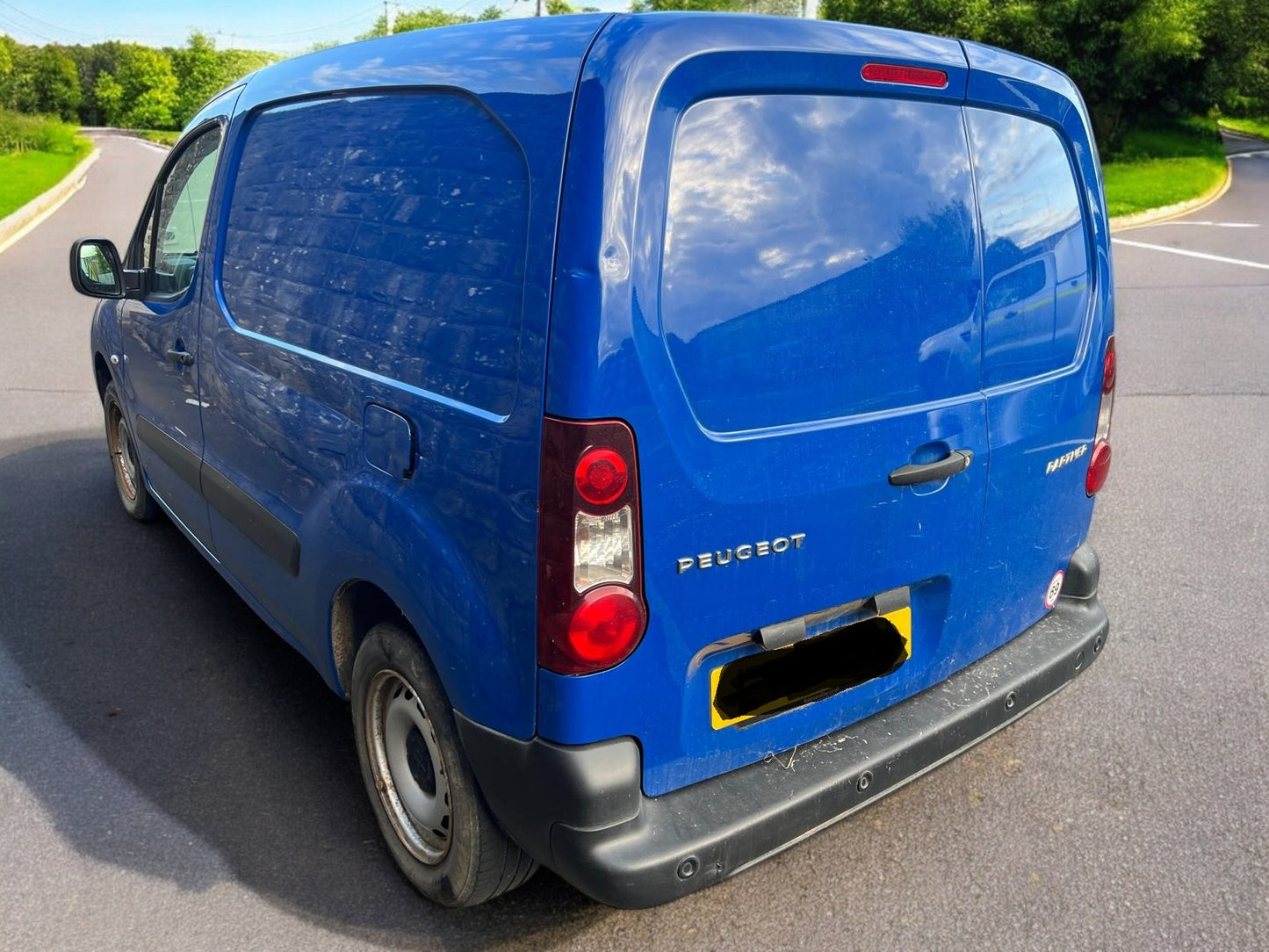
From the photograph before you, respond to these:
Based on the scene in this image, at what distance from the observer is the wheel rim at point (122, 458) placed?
17.0 ft

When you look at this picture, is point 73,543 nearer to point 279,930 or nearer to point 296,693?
point 296,693

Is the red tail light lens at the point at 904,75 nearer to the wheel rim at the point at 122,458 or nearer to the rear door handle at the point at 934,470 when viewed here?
the rear door handle at the point at 934,470

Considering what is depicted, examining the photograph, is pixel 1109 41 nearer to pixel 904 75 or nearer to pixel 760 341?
pixel 904 75

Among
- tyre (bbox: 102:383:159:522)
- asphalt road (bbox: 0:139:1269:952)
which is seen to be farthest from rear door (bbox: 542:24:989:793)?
tyre (bbox: 102:383:159:522)

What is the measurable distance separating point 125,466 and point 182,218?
1.82 metres

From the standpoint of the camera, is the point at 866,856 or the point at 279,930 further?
the point at 866,856

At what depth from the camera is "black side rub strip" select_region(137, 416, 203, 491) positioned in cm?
387

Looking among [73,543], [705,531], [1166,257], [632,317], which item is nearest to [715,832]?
[705,531]

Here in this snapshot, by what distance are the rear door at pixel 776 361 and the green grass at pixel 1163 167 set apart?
17657 mm

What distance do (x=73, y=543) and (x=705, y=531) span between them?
13.1ft

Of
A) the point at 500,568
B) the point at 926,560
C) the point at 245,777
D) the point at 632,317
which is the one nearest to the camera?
the point at 632,317

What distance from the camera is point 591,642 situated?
6.97 ft

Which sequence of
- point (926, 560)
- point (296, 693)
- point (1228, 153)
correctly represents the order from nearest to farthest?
point (926, 560), point (296, 693), point (1228, 153)

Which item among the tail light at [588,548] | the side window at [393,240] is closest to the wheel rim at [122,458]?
the side window at [393,240]
